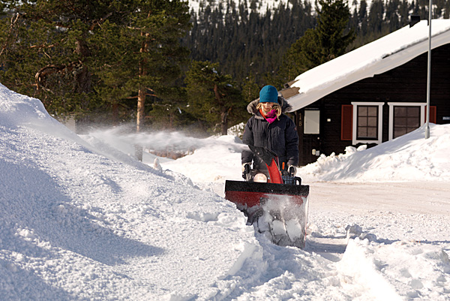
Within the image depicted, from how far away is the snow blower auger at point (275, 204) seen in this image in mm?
4926

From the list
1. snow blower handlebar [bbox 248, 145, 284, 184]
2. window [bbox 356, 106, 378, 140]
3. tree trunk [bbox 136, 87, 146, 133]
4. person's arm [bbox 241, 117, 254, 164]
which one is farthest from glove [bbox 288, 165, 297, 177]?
tree trunk [bbox 136, 87, 146, 133]

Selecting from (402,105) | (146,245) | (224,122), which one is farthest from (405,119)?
(224,122)

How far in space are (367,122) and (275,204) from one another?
47.0 ft

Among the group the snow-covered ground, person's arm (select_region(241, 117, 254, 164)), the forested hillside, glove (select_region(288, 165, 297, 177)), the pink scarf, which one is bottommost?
the snow-covered ground

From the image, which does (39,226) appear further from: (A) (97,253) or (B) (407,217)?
(B) (407,217)

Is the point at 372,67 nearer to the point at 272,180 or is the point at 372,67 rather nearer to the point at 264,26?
the point at 272,180

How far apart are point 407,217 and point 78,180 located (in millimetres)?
5044

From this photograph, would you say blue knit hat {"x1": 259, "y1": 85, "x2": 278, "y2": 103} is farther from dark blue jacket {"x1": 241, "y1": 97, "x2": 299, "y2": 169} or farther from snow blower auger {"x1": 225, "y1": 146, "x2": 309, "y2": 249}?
snow blower auger {"x1": 225, "y1": 146, "x2": 309, "y2": 249}

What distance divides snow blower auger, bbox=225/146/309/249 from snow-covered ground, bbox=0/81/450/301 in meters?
0.24

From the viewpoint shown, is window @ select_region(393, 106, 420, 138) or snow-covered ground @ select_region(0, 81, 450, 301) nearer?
snow-covered ground @ select_region(0, 81, 450, 301)

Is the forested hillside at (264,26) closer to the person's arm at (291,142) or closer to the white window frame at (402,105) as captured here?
the white window frame at (402,105)

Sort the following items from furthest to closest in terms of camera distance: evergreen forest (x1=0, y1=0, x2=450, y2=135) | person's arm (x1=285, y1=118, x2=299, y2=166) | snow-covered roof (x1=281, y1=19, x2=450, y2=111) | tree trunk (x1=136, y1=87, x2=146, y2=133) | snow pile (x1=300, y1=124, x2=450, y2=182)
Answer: tree trunk (x1=136, y1=87, x2=146, y2=133) < evergreen forest (x1=0, y1=0, x2=450, y2=135) < snow-covered roof (x1=281, y1=19, x2=450, y2=111) < snow pile (x1=300, y1=124, x2=450, y2=182) < person's arm (x1=285, y1=118, x2=299, y2=166)

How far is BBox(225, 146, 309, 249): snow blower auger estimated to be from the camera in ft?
16.2

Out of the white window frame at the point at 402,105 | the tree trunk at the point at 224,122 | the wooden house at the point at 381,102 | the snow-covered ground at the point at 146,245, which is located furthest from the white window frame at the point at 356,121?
the tree trunk at the point at 224,122
